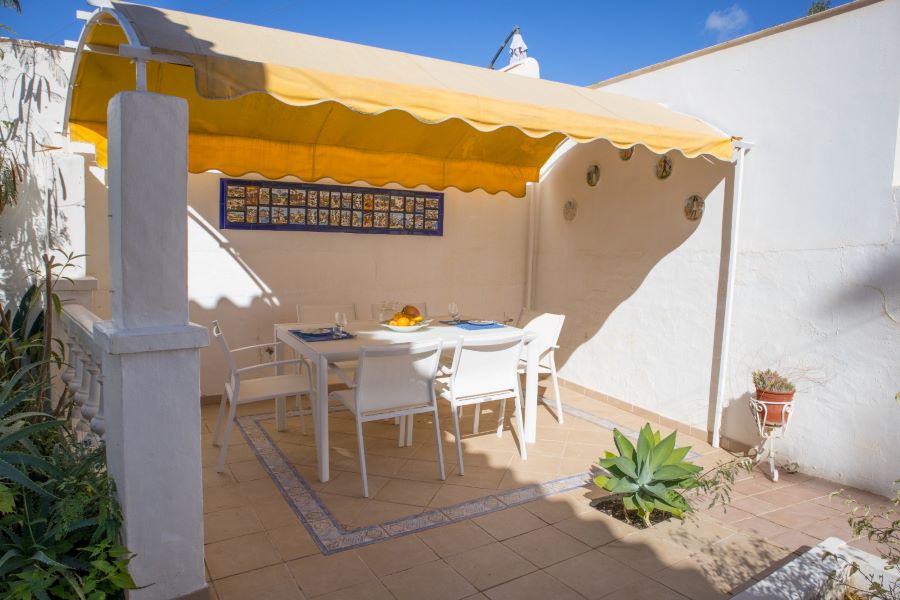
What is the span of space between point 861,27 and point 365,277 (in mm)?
4499

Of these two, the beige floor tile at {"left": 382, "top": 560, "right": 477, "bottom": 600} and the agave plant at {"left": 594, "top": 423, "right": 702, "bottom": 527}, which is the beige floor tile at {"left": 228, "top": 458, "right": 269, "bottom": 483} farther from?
the agave plant at {"left": 594, "top": 423, "right": 702, "bottom": 527}

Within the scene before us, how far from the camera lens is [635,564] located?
287 centimetres

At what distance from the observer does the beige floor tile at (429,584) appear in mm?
2586

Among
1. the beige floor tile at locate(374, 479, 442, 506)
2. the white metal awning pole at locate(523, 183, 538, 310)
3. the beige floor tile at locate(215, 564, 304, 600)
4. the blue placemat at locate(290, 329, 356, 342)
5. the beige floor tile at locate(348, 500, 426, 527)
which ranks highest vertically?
the white metal awning pole at locate(523, 183, 538, 310)

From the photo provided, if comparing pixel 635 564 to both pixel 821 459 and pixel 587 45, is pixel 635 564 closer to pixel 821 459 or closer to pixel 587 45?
pixel 821 459

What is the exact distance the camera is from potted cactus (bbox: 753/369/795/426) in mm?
4004

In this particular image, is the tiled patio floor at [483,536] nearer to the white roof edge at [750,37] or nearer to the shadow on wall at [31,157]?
the shadow on wall at [31,157]

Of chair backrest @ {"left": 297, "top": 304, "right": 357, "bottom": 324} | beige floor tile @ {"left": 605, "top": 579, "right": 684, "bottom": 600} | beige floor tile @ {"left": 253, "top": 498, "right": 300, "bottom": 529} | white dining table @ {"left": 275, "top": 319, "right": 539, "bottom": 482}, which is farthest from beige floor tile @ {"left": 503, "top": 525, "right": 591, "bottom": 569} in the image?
chair backrest @ {"left": 297, "top": 304, "right": 357, "bottom": 324}

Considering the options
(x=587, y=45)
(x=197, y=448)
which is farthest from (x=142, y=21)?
(x=587, y=45)

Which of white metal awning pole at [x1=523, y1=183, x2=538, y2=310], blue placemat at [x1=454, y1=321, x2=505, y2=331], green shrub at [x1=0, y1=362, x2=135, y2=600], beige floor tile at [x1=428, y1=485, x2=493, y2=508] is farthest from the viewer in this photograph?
white metal awning pole at [x1=523, y1=183, x2=538, y2=310]

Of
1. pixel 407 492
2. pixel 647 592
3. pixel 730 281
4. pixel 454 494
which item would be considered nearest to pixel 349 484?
pixel 407 492

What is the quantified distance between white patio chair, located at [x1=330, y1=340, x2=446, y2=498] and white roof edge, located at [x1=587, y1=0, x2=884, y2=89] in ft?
10.9

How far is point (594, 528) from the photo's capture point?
10.6 ft

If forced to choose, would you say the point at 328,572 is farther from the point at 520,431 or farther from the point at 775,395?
the point at 775,395
